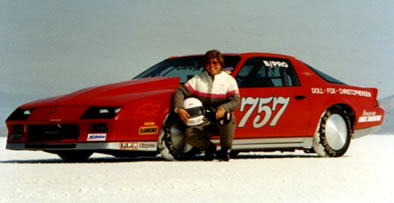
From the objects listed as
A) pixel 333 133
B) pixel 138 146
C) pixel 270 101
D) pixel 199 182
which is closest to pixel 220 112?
pixel 138 146

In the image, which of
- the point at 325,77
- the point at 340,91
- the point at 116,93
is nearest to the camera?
the point at 116,93

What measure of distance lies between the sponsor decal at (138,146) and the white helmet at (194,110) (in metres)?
0.50

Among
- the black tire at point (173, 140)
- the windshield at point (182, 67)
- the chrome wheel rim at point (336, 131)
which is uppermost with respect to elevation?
the windshield at point (182, 67)

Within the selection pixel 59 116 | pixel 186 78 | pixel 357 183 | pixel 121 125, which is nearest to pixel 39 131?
pixel 59 116

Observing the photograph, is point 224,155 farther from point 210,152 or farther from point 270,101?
point 270,101

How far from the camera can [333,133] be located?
9.11 meters

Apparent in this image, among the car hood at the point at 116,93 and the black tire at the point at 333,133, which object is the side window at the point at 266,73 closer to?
the black tire at the point at 333,133

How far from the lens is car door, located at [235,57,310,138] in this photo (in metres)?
8.18

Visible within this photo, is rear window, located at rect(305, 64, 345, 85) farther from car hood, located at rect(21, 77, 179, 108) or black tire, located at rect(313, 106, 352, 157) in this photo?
car hood, located at rect(21, 77, 179, 108)

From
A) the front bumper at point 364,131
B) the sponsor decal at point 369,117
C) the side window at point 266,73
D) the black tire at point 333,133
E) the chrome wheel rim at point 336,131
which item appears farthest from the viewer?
the sponsor decal at point 369,117

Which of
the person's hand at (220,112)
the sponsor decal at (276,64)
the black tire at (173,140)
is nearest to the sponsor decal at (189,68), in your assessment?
the sponsor decal at (276,64)

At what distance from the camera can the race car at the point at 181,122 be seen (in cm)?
730

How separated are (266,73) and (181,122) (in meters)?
1.61

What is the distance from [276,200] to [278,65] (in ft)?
15.5
